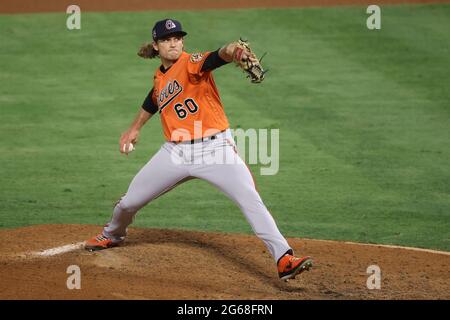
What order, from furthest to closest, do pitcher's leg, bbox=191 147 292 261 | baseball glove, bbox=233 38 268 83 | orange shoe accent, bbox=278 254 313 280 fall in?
pitcher's leg, bbox=191 147 292 261, orange shoe accent, bbox=278 254 313 280, baseball glove, bbox=233 38 268 83

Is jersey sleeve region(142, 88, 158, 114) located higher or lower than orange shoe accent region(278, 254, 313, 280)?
higher

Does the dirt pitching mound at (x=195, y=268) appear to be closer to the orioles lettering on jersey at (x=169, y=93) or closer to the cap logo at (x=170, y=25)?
the orioles lettering on jersey at (x=169, y=93)

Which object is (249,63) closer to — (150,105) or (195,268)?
(150,105)

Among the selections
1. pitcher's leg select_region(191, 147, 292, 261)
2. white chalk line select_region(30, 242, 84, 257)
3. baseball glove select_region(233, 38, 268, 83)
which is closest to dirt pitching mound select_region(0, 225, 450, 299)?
white chalk line select_region(30, 242, 84, 257)

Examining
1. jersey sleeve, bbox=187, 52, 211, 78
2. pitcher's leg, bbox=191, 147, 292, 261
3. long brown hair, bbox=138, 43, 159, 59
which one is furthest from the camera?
long brown hair, bbox=138, 43, 159, 59

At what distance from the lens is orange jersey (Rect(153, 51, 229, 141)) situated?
274 inches

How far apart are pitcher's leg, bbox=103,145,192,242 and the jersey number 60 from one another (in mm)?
304

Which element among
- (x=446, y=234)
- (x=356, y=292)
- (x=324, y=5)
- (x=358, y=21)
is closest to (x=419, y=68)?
(x=358, y=21)

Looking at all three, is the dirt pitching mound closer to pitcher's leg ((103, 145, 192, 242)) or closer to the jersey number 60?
pitcher's leg ((103, 145, 192, 242))

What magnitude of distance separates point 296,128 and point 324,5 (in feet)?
14.6

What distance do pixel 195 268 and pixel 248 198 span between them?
2.69 ft

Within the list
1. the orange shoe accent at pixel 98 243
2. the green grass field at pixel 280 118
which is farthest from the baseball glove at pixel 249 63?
the green grass field at pixel 280 118

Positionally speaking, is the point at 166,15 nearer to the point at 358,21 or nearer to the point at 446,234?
the point at 358,21

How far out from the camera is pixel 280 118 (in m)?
12.1
